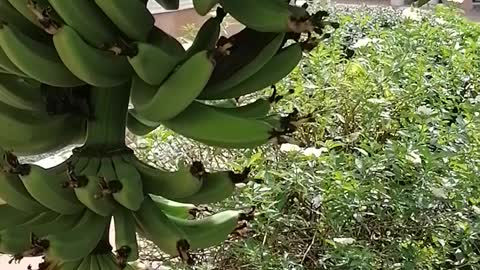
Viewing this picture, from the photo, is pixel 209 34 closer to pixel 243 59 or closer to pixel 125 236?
pixel 243 59

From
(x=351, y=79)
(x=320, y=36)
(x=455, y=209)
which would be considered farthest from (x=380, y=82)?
(x=320, y=36)

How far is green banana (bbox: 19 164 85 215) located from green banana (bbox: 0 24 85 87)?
0.22ft

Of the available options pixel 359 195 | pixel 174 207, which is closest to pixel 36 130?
pixel 174 207

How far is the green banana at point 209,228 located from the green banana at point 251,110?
3.3 inches

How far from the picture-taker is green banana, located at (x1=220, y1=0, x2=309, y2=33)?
1.73 ft

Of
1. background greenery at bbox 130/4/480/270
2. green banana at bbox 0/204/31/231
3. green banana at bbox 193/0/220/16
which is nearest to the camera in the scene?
green banana at bbox 193/0/220/16

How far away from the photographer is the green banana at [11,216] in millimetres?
599

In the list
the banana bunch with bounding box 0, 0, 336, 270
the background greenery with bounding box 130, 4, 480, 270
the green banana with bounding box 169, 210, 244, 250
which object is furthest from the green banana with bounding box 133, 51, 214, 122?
the background greenery with bounding box 130, 4, 480, 270

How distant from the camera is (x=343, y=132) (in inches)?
62.9

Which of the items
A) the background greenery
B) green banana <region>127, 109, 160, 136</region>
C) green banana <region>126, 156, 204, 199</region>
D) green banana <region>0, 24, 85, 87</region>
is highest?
green banana <region>0, 24, 85, 87</region>

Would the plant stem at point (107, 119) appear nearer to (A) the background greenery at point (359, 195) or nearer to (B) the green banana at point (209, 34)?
(B) the green banana at point (209, 34)

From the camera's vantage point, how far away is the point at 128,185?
0.55 metres

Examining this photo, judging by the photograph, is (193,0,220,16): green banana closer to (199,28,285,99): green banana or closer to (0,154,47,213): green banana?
(199,28,285,99): green banana

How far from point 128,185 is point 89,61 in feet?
0.31
